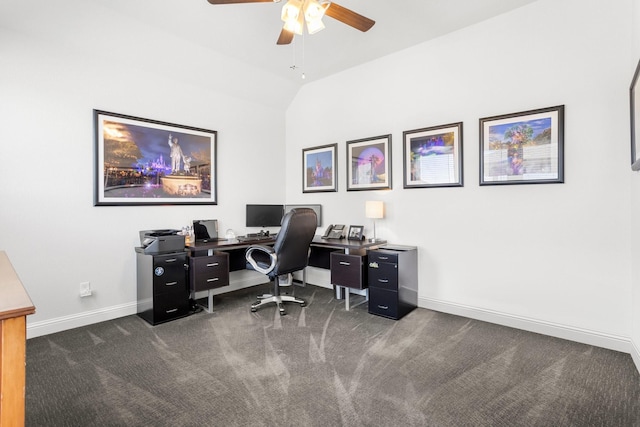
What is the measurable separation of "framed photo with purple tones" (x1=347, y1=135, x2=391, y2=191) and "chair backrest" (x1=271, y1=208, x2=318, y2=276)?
3.54 ft

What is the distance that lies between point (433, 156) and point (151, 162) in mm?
3335

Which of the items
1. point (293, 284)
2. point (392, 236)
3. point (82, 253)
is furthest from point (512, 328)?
point (82, 253)

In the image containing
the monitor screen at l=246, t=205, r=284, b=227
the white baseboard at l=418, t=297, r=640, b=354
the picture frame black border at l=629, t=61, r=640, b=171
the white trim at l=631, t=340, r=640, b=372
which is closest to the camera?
the picture frame black border at l=629, t=61, r=640, b=171

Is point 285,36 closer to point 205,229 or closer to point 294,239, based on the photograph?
point 294,239

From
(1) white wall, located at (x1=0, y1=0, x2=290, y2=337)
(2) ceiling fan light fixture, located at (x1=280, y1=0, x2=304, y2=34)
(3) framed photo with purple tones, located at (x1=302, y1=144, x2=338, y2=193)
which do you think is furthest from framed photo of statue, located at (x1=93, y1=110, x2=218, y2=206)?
(2) ceiling fan light fixture, located at (x1=280, y1=0, x2=304, y2=34)

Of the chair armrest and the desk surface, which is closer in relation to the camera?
the chair armrest

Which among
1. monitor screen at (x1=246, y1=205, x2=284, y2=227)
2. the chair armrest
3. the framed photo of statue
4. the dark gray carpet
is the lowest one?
the dark gray carpet

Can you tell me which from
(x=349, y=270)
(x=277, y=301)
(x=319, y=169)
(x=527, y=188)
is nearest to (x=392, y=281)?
(x=349, y=270)

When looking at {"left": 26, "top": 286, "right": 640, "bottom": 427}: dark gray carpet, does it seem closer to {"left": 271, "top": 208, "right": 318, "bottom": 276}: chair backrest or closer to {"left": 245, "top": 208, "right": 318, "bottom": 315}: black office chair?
{"left": 245, "top": 208, "right": 318, "bottom": 315}: black office chair

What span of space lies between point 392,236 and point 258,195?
216 cm

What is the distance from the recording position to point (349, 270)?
12.2ft

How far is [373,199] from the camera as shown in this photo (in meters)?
4.28

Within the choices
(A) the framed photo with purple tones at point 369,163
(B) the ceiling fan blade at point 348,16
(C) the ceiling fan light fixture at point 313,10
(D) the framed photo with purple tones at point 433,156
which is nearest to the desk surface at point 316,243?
(A) the framed photo with purple tones at point 369,163

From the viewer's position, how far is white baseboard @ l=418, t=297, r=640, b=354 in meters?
2.68
